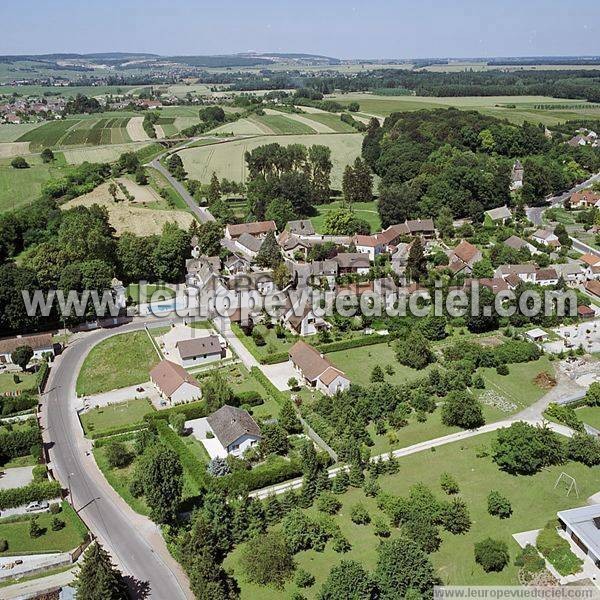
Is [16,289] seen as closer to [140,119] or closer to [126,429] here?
[126,429]

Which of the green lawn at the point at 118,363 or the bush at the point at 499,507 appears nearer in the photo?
the bush at the point at 499,507

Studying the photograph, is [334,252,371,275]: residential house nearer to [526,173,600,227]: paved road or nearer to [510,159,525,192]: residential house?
[526,173,600,227]: paved road

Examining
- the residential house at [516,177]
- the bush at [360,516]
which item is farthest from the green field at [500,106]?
the bush at [360,516]

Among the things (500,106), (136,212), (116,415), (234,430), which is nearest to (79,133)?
(136,212)

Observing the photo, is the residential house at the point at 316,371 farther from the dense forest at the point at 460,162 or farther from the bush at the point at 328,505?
the dense forest at the point at 460,162

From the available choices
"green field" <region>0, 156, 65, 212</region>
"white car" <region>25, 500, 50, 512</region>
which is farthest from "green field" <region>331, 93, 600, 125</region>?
"white car" <region>25, 500, 50, 512</region>
